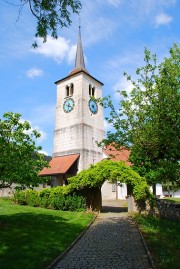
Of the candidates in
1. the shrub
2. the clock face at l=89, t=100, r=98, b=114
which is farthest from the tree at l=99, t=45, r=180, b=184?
the clock face at l=89, t=100, r=98, b=114

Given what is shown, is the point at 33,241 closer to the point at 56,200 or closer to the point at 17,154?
the point at 17,154

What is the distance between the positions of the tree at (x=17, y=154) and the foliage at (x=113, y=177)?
850 centimetres

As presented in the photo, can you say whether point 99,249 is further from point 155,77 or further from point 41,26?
point 155,77

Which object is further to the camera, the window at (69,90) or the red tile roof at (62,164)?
the window at (69,90)

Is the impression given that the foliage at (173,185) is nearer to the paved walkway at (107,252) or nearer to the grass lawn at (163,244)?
the grass lawn at (163,244)

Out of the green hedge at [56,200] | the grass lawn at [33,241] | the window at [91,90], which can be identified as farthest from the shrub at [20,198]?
the window at [91,90]

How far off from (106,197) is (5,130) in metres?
32.1

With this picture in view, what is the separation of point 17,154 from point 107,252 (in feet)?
25.7

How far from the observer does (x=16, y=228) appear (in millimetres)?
15016

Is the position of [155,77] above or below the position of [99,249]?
above

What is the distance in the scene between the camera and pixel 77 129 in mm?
41062

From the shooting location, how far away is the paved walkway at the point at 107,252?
29.7 ft

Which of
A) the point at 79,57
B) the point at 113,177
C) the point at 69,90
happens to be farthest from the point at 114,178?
the point at 79,57

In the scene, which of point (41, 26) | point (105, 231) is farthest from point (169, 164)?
point (41, 26)
